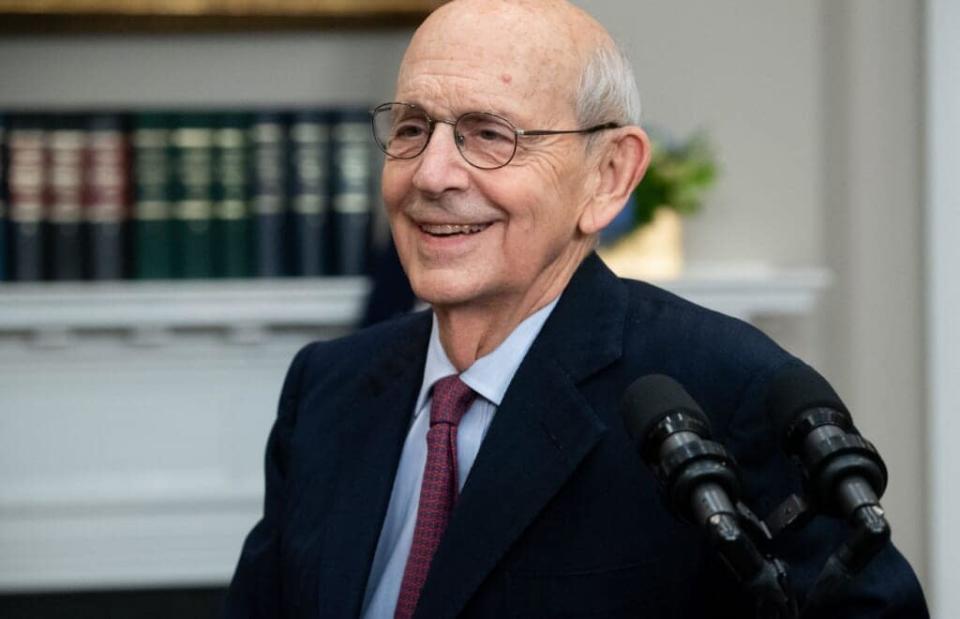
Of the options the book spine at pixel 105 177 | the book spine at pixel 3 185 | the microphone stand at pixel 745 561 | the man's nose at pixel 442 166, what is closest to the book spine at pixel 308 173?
the book spine at pixel 105 177

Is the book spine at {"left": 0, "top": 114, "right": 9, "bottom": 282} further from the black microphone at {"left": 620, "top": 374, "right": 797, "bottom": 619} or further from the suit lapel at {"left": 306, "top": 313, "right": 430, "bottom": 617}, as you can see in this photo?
the black microphone at {"left": 620, "top": 374, "right": 797, "bottom": 619}

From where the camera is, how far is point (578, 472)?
153cm

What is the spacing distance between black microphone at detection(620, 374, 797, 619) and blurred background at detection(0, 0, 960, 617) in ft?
8.54

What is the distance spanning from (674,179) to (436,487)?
7.24 ft

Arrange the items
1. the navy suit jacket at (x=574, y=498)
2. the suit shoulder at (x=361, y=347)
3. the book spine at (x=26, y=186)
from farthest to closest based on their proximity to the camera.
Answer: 1. the book spine at (x=26, y=186)
2. the suit shoulder at (x=361, y=347)
3. the navy suit jacket at (x=574, y=498)

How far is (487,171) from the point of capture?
158cm

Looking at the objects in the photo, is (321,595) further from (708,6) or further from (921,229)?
(708,6)

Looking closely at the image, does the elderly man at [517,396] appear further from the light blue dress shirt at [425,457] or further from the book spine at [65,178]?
the book spine at [65,178]

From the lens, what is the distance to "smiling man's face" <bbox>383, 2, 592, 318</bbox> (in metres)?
1.56

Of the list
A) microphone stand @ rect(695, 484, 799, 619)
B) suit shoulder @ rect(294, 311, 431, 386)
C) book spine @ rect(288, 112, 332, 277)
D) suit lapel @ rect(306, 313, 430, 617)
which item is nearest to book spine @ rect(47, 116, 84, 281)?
book spine @ rect(288, 112, 332, 277)

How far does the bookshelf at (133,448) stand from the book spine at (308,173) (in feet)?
1.00

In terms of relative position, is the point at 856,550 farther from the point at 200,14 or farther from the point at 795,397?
the point at 200,14

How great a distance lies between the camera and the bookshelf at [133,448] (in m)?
4.00

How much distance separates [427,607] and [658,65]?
8.55 feet
